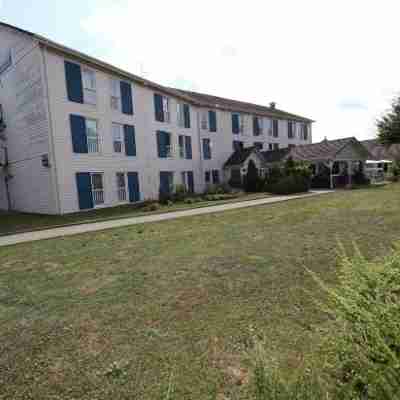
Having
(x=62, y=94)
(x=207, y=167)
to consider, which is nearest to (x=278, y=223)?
(x=62, y=94)

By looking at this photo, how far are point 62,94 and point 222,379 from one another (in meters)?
16.1

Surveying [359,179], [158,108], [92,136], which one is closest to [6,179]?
[92,136]

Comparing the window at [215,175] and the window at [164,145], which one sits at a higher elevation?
the window at [164,145]

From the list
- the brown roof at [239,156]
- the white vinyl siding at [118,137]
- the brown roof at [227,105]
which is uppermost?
the brown roof at [227,105]

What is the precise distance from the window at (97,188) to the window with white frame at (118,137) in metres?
2.21

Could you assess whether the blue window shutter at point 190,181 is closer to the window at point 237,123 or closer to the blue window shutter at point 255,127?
the window at point 237,123

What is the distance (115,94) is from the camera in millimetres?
17250

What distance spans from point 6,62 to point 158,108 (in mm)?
9748

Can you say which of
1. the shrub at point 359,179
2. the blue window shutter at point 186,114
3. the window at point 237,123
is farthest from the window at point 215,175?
the shrub at point 359,179

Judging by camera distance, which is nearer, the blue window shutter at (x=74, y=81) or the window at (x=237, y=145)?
the blue window shutter at (x=74, y=81)

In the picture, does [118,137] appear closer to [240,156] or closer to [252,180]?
[252,180]

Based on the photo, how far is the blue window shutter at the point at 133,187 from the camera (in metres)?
17.9

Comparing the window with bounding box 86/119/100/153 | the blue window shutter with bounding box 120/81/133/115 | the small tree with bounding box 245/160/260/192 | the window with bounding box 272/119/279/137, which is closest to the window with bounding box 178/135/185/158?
the blue window shutter with bounding box 120/81/133/115

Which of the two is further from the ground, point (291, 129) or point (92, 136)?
point (291, 129)
